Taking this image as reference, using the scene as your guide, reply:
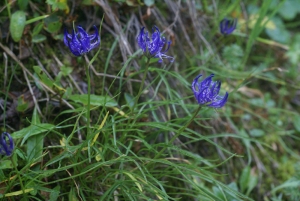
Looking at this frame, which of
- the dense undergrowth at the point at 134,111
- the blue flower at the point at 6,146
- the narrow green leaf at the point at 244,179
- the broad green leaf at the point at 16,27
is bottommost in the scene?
the narrow green leaf at the point at 244,179

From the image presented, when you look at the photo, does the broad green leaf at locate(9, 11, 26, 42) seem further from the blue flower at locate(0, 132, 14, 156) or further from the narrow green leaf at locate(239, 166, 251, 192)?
the narrow green leaf at locate(239, 166, 251, 192)

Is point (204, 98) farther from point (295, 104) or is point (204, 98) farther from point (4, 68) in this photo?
point (295, 104)

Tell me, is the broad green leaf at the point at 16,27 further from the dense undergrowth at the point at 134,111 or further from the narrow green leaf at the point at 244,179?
the narrow green leaf at the point at 244,179

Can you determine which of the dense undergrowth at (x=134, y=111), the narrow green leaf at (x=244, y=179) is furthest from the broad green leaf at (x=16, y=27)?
the narrow green leaf at (x=244, y=179)

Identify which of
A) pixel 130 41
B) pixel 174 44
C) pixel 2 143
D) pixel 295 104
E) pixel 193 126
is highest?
pixel 2 143

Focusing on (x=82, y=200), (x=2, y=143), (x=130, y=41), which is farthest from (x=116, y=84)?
(x=2, y=143)

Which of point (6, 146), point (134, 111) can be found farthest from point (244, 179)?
point (6, 146)

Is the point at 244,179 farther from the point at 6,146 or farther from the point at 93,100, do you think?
the point at 6,146

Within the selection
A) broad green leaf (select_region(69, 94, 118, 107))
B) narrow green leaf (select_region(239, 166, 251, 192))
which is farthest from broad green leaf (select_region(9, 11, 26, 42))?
narrow green leaf (select_region(239, 166, 251, 192))
